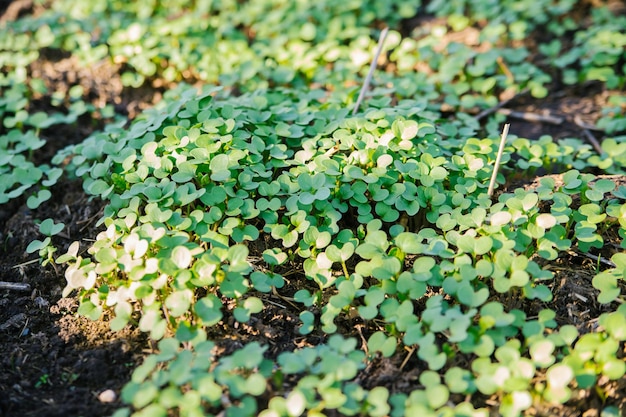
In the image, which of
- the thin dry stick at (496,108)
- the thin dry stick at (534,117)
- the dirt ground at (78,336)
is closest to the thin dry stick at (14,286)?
the dirt ground at (78,336)

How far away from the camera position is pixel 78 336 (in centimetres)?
190

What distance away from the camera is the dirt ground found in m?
1.69

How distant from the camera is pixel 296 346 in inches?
73.2

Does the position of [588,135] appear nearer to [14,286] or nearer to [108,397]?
[108,397]

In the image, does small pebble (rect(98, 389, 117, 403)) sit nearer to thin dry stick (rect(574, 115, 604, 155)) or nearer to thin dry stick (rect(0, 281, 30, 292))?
thin dry stick (rect(0, 281, 30, 292))

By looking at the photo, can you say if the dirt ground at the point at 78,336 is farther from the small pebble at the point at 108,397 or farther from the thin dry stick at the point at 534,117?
the thin dry stick at the point at 534,117

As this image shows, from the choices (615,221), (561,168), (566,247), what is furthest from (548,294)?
(561,168)

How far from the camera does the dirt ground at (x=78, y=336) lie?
1688mm

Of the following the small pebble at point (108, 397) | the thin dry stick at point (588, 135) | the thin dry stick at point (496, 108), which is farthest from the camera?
the thin dry stick at point (496, 108)

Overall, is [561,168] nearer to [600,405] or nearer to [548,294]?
[548,294]

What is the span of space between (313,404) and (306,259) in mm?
629

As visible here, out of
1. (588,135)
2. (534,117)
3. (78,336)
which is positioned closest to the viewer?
(78,336)

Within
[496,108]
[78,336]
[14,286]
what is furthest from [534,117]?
[14,286]

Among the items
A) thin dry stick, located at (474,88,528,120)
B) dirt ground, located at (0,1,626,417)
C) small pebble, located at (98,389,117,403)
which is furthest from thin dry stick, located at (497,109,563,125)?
small pebble, located at (98,389,117,403)
